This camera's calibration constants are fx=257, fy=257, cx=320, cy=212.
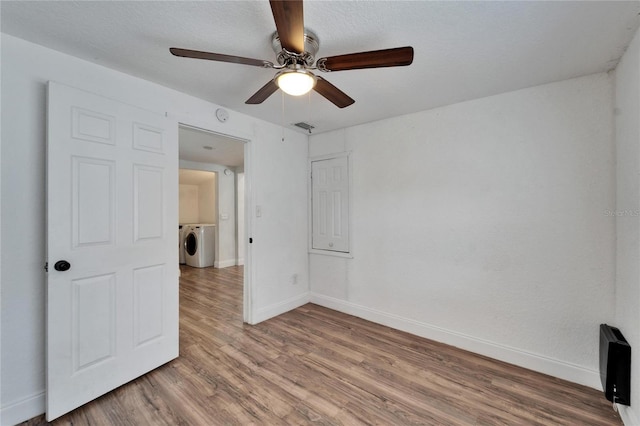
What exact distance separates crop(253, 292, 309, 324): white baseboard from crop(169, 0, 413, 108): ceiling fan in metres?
2.41

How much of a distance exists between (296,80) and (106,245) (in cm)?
175

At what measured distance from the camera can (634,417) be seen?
57.2 inches

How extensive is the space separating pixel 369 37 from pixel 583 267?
7.56ft

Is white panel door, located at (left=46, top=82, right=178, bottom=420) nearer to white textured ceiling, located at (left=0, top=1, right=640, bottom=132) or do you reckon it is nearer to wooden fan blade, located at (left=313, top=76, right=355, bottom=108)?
white textured ceiling, located at (left=0, top=1, right=640, bottom=132)

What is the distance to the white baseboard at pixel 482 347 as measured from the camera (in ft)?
6.47

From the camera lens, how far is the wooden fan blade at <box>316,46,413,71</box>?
51.6 inches

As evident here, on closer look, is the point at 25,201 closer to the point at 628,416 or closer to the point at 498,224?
the point at 498,224

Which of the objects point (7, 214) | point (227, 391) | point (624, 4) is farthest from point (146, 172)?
point (624, 4)

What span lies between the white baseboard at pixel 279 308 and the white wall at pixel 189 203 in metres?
4.99

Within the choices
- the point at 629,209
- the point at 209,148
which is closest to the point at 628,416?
the point at 629,209

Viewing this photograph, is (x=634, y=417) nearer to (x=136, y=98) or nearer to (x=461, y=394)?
(x=461, y=394)

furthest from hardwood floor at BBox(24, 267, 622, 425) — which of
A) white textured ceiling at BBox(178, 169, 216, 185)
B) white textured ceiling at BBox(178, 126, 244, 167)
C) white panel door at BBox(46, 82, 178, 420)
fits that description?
white textured ceiling at BBox(178, 169, 216, 185)

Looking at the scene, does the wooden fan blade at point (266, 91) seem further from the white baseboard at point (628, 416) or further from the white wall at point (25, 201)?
the white baseboard at point (628, 416)

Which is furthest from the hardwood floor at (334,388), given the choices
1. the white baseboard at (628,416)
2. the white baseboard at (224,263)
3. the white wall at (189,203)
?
the white wall at (189,203)
